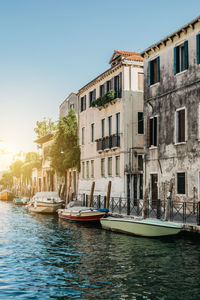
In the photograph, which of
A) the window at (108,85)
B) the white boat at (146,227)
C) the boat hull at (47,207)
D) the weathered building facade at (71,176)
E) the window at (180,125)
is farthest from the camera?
the weathered building facade at (71,176)

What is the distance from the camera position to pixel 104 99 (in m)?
30.6

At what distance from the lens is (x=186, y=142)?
20406 mm

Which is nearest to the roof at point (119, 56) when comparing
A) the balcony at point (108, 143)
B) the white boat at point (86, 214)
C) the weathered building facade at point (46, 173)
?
the balcony at point (108, 143)

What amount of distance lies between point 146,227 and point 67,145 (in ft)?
72.2

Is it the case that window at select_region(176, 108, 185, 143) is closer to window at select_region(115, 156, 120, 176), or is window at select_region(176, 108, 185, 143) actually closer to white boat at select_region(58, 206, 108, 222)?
white boat at select_region(58, 206, 108, 222)

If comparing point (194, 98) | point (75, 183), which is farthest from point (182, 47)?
point (75, 183)

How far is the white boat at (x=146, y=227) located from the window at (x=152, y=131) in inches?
225

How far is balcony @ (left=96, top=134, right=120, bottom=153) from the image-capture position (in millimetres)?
29173

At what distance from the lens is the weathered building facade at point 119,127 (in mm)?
28281

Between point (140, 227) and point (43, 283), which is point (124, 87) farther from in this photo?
point (43, 283)

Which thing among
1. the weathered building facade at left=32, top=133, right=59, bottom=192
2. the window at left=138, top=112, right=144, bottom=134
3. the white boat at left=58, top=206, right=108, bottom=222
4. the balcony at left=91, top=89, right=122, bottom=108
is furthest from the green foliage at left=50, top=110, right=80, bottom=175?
the white boat at left=58, top=206, right=108, bottom=222

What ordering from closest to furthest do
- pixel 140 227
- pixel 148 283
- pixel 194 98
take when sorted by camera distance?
1. pixel 148 283
2. pixel 140 227
3. pixel 194 98

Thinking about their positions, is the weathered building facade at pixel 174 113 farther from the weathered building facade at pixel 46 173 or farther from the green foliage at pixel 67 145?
the weathered building facade at pixel 46 173

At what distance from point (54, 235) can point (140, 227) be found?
4.59 meters
